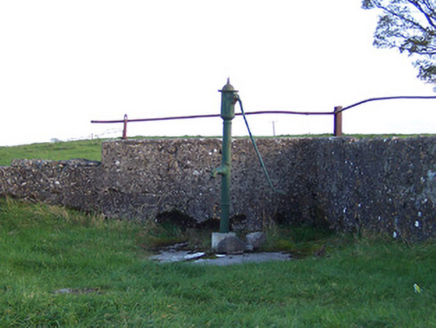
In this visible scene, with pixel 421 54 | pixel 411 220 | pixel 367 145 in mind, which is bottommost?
pixel 411 220

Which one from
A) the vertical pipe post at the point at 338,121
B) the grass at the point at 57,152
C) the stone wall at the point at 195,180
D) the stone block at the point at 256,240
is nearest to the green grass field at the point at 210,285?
the stone block at the point at 256,240

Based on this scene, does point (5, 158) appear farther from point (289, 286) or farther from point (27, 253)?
point (289, 286)

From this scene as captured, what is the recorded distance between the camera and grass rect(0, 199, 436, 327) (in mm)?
2994

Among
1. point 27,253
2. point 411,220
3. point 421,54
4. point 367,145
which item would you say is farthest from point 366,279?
point 421,54

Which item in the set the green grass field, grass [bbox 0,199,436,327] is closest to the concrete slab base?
the green grass field

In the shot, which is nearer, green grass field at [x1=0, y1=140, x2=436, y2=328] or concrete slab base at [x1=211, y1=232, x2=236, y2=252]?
green grass field at [x1=0, y1=140, x2=436, y2=328]

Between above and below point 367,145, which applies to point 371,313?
below

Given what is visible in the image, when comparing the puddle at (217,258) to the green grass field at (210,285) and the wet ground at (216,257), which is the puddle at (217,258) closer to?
the wet ground at (216,257)

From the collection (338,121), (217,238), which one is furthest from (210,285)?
(338,121)

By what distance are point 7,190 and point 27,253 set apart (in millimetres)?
2605

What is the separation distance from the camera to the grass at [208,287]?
9.82 ft

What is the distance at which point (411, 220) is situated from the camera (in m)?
4.62

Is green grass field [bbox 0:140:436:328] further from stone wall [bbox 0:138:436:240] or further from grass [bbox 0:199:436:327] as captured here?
stone wall [bbox 0:138:436:240]

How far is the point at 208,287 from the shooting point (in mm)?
3748
